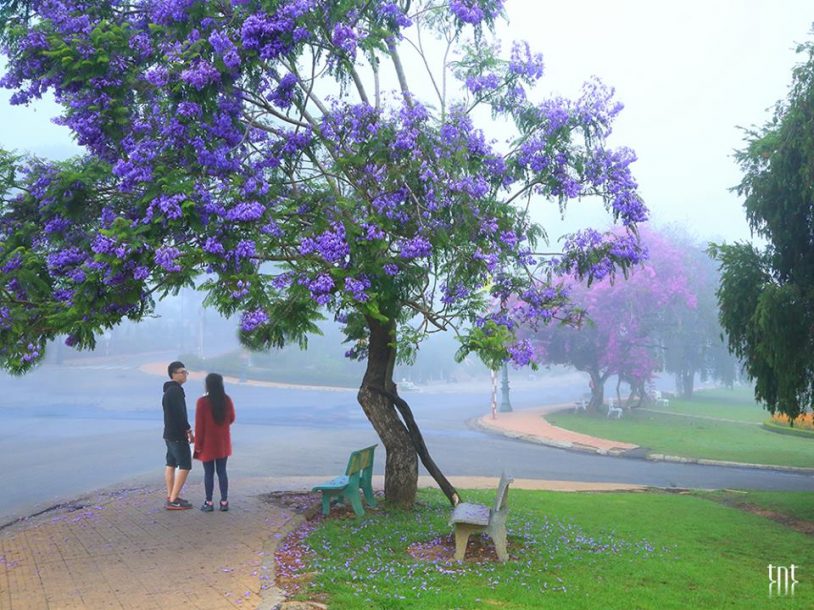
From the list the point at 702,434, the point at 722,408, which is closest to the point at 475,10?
the point at 702,434

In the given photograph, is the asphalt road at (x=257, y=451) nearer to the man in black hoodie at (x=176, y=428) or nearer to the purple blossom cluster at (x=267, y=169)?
the man in black hoodie at (x=176, y=428)

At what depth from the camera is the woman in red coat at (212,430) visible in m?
9.88

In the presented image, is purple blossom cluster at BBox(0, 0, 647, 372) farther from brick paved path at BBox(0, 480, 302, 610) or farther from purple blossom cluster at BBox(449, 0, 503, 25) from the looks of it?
brick paved path at BBox(0, 480, 302, 610)

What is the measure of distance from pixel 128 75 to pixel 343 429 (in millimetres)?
18070

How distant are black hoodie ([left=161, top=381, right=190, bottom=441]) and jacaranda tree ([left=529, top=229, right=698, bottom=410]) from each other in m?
30.0

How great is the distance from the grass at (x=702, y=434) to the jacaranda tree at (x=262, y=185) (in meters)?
14.6

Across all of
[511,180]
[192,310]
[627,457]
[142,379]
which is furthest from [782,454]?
[192,310]

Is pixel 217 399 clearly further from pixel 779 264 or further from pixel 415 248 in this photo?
pixel 779 264

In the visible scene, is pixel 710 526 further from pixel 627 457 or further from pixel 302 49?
pixel 627 457

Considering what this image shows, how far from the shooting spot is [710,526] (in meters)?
10.9

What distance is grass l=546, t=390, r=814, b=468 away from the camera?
22625mm

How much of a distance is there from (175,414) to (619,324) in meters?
32.1

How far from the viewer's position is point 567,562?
7.84 metres

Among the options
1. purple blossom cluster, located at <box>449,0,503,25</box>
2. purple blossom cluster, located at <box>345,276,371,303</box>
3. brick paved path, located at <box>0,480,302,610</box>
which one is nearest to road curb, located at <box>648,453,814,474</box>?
brick paved path, located at <box>0,480,302,610</box>
